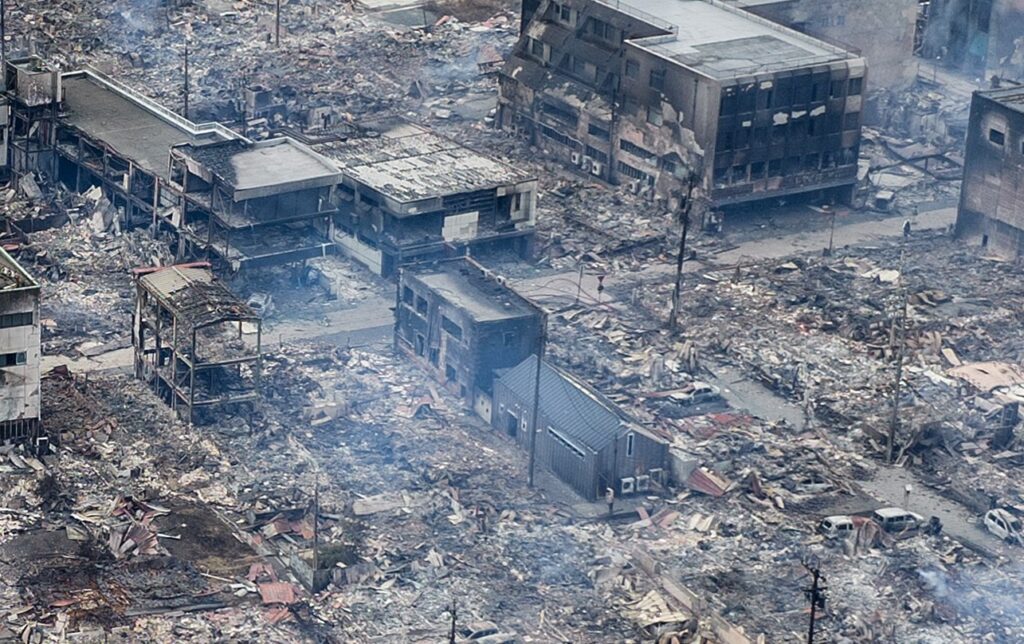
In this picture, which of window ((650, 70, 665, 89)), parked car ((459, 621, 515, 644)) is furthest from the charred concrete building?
parked car ((459, 621, 515, 644))

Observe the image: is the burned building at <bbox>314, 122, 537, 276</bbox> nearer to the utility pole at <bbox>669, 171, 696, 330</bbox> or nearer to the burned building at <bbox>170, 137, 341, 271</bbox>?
the burned building at <bbox>170, 137, 341, 271</bbox>

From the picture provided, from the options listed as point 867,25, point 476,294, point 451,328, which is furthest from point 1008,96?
point 451,328

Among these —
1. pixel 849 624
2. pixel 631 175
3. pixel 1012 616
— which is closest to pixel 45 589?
pixel 849 624

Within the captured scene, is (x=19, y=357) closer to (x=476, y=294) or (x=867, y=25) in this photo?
(x=476, y=294)

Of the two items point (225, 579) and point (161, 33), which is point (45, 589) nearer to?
point (225, 579)

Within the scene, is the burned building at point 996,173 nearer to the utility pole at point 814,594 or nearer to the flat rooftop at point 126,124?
the utility pole at point 814,594
